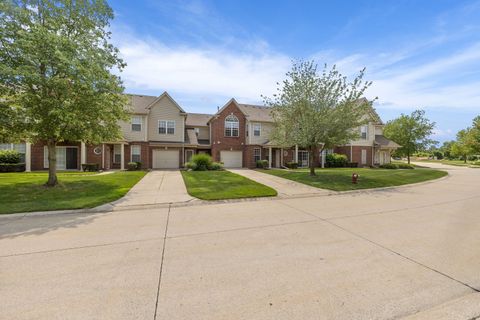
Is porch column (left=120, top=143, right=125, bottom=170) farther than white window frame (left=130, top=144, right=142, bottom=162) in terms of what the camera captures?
No

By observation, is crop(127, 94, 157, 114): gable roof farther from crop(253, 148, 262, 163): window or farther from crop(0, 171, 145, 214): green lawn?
crop(0, 171, 145, 214): green lawn

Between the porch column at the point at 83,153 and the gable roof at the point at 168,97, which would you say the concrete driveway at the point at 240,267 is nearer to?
the porch column at the point at 83,153

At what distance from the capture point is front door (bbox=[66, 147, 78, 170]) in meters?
21.8

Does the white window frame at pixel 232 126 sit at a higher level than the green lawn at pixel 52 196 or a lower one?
higher

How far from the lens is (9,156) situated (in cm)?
1919

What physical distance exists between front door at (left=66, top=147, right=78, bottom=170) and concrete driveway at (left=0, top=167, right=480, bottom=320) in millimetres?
17549

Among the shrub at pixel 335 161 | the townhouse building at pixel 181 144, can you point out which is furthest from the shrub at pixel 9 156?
the shrub at pixel 335 161

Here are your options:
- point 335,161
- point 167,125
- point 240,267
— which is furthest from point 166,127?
point 240,267

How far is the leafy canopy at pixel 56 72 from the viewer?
9219 millimetres

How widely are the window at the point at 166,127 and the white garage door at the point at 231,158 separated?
18.9 feet

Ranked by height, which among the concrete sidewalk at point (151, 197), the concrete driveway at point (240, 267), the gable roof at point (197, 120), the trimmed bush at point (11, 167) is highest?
the gable roof at point (197, 120)

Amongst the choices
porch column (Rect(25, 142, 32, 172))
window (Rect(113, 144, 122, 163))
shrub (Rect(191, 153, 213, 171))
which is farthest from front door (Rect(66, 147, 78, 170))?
shrub (Rect(191, 153, 213, 171))

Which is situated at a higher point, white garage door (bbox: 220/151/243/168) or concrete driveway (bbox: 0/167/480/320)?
white garage door (bbox: 220/151/243/168)

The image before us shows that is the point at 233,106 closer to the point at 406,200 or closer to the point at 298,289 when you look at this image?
the point at 406,200
